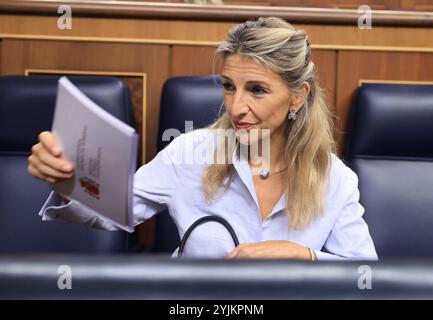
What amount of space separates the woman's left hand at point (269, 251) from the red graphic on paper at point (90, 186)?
14cm

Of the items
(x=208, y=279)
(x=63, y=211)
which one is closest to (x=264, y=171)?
(x=63, y=211)

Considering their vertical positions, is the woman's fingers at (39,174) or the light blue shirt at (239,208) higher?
the woman's fingers at (39,174)

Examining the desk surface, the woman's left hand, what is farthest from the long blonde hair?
the desk surface

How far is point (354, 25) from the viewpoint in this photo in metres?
1.09

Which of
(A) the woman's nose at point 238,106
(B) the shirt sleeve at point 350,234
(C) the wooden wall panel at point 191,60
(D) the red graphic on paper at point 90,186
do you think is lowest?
(B) the shirt sleeve at point 350,234

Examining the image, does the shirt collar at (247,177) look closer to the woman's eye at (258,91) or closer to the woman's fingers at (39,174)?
the woman's eye at (258,91)

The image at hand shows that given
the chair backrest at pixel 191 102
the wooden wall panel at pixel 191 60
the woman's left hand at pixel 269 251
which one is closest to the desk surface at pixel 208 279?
the woman's left hand at pixel 269 251

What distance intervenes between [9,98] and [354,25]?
57cm

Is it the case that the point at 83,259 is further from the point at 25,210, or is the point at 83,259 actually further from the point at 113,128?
the point at 25,210

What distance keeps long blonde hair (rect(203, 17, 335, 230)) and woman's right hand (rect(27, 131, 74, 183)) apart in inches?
10.3

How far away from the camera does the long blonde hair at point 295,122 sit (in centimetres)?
77

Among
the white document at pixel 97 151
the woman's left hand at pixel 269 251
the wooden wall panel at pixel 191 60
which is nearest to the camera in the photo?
the white document at pixel 97 151

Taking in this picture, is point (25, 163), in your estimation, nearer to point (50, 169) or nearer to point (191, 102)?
point (191, 102)
